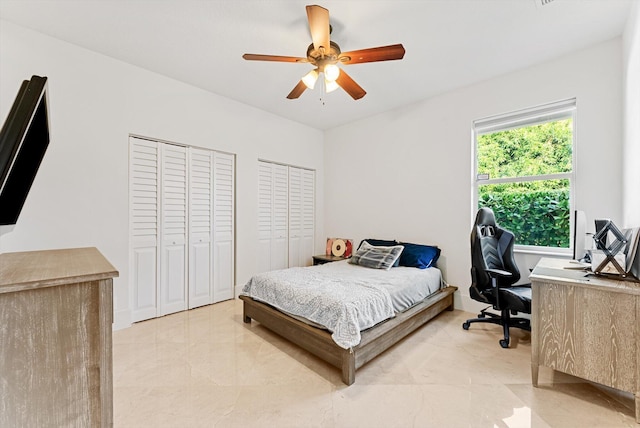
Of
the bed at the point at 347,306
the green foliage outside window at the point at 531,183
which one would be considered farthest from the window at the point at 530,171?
the bed at the point at 347,306

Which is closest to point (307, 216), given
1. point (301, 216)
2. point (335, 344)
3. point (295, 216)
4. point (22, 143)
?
point (301, 216)

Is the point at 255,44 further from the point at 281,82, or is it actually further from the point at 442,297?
the point at 442,297

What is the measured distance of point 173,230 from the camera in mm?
3320

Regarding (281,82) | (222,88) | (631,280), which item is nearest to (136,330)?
(222,88)

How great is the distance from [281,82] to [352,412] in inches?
127

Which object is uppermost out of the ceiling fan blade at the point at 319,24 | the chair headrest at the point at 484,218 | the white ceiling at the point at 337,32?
the white ceiling at the point at 337,32

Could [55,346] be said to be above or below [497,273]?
above

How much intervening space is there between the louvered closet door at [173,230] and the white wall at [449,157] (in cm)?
244

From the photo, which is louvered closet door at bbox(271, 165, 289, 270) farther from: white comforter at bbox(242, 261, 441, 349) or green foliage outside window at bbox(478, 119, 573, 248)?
green foliage outside window at bbox(478, 119, 573, 248)

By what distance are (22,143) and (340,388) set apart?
6.80 feet

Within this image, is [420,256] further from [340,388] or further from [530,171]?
[340,388]

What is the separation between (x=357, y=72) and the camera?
303 cm

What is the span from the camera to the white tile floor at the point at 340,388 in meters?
1.63

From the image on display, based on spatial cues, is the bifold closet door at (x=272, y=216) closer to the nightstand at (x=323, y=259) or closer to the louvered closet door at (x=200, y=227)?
the nightstand at (x=323, y=259)
